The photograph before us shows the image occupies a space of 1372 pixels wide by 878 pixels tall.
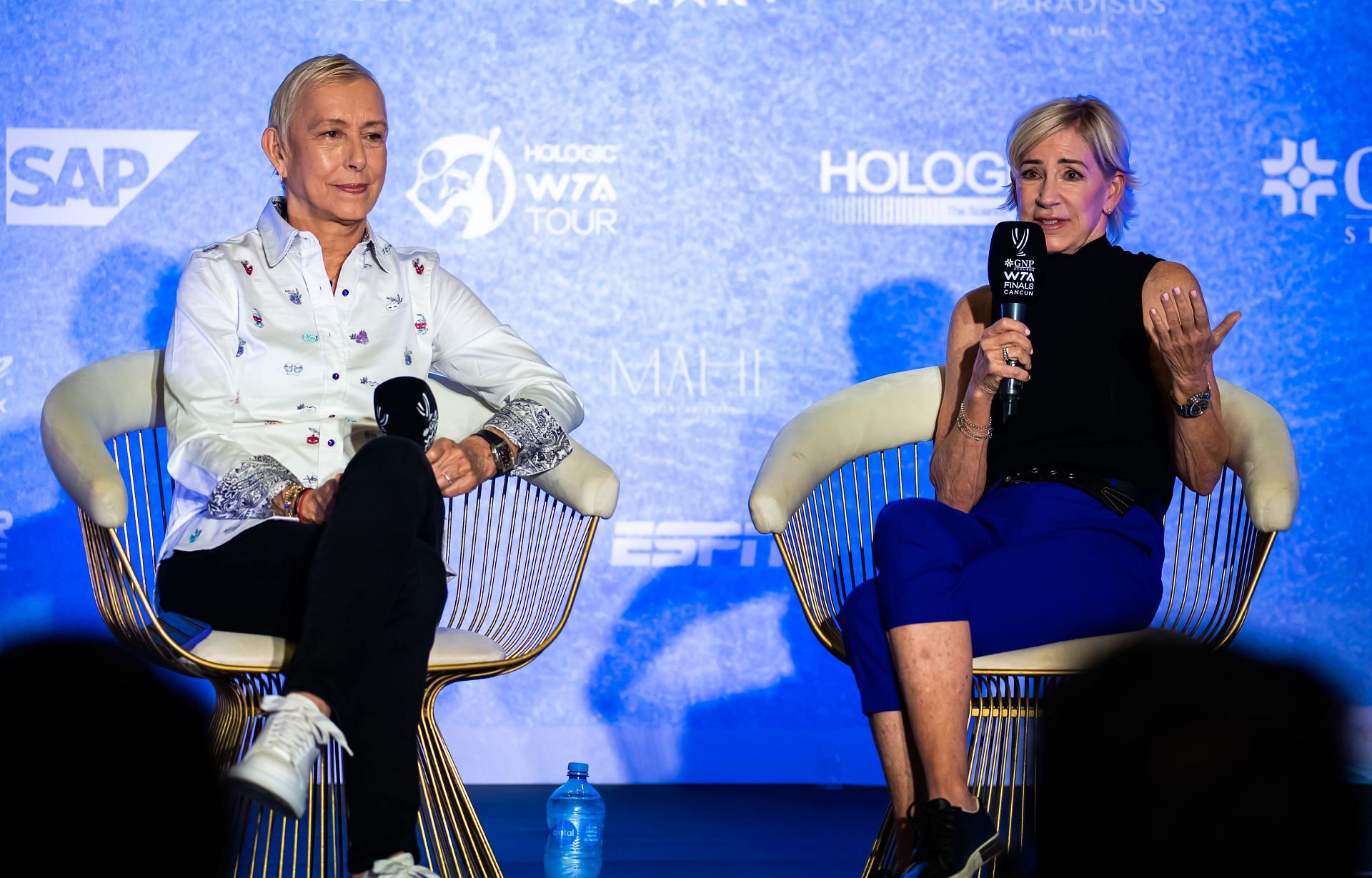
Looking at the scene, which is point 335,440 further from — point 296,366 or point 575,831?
point 575,831

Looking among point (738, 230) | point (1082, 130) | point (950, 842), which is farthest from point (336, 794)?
point (738, 230)

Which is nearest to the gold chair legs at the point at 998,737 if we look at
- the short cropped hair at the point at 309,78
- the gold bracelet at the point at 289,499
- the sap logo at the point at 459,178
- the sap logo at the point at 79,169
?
the gold bracelet at the point at 289,499

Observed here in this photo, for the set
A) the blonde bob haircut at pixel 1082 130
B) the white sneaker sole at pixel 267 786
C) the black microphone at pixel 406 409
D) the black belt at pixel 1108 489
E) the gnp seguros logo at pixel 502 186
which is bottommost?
the white sneaker sole at pixel 267 786

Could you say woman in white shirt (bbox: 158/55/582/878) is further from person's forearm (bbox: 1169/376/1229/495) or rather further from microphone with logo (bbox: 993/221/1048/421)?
person's forearm (bbox: 1169/376/1229/495)

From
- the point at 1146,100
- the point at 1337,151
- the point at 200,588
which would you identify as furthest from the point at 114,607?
the point at 1337,151

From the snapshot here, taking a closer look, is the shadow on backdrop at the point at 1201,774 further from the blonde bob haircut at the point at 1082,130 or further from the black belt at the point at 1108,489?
the blonde bob haircut at the point at 1082,130

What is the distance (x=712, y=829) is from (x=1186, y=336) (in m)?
1.46

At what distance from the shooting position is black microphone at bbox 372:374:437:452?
200 centimetres

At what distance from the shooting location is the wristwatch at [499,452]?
2191 millimetres

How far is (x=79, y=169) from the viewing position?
3.25 meters

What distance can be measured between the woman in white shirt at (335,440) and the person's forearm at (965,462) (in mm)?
626

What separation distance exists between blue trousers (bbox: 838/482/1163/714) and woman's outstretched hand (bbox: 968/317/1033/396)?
0.73 ft

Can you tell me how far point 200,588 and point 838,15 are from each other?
2055mm

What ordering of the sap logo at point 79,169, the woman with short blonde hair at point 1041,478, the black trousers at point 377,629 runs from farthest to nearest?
the sap logo at point 79,169 → the woman with short blonde hair at point 1041,478 → the black trousers at point 377,629
